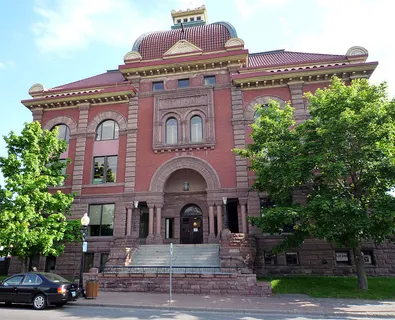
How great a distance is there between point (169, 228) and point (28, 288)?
12.5 metres

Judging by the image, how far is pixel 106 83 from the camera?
27562 mm

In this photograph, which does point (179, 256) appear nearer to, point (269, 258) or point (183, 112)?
point (269, 258)

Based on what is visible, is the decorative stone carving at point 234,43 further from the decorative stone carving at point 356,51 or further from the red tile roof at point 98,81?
the red tile roof at point 98,81

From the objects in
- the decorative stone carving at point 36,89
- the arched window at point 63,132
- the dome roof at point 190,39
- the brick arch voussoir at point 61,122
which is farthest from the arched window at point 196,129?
the decorative stone carving at point 36,89

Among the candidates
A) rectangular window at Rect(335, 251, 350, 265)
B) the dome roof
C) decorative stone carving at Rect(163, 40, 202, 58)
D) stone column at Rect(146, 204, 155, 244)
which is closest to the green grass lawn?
rectangular window at Rect(335, 251, 350, 265)

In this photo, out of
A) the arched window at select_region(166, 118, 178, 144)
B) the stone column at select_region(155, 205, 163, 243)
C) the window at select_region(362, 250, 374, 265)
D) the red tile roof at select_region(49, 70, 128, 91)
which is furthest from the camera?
the red tile roof at select_region(49, 70, 128, 91)

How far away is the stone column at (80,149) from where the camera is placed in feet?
79.6

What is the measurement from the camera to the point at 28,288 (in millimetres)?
12586

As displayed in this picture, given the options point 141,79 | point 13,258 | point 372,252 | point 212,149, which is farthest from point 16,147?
point 372,252

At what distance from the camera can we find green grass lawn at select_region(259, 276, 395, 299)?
561 inches

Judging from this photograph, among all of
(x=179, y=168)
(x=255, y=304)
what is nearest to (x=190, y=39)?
(x=179, y=168)

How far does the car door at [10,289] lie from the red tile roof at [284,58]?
71.4 ft

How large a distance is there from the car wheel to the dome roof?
2119 cm

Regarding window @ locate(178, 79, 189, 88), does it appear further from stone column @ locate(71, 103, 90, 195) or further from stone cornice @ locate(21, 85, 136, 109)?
stone column @ locate(71, 103, 90, 195)
